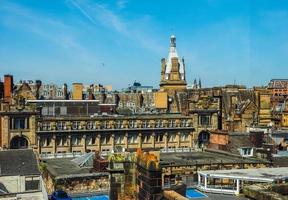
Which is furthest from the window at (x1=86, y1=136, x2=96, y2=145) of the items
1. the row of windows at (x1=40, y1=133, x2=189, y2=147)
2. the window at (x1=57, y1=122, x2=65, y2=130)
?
the window at (x1=57, y1=122, x2=65, y2=130)

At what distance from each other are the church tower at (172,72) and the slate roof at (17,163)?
58.9 m

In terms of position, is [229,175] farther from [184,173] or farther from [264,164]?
[264,164]

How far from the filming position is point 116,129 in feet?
209

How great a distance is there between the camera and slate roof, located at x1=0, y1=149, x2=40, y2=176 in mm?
38250

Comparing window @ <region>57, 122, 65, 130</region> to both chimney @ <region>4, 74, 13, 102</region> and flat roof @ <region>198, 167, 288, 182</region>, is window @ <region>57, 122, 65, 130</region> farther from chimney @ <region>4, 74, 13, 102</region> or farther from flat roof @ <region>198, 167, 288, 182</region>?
flat roof @ <region>198, 167, 288, 182</region>

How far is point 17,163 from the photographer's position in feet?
130

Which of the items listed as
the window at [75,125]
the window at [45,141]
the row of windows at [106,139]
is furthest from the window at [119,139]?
the window at [45,141]

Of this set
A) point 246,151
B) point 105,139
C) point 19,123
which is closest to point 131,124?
point 105,139

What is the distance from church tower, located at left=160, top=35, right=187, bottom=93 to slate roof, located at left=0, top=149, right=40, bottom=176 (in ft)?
193

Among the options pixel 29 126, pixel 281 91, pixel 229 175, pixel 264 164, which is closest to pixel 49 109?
pixel 29 126

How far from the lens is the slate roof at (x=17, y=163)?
3825 cm

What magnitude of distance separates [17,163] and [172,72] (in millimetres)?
68757

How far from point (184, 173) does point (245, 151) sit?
34.4ft

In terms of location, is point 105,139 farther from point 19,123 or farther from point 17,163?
point 17,163
